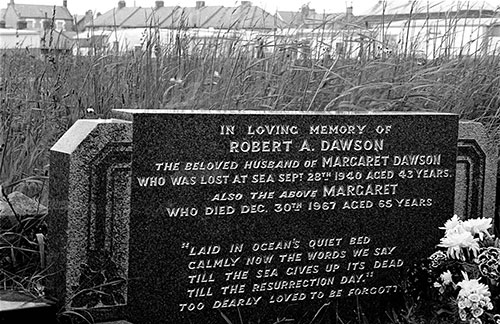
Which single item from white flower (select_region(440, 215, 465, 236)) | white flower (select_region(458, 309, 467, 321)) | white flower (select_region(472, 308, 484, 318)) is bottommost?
white flower (select_region(458, 309, 467, 321))

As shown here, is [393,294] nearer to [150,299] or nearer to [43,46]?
[150,299]

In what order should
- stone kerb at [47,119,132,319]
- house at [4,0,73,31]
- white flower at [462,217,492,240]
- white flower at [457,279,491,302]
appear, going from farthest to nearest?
house at [4,0,73,31]
white flower at [462,217,492,240]
white flower at [457,279,491,302]
stone kerb at [47,119,132,319]

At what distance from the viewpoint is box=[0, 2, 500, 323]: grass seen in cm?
623

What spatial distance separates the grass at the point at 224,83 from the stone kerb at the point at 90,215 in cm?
82

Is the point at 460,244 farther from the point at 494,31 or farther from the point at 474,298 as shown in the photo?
the point at 494,31

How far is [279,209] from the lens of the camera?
17.0ft

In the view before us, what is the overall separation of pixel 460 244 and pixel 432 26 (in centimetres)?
350

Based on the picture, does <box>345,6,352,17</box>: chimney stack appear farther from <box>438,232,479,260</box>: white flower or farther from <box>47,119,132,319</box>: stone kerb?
<box>47,119,132,319</box>: stone kerb

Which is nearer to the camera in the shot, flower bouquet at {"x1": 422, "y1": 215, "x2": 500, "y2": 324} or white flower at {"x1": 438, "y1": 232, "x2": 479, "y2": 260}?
flower bouquet at {"x1": 422, "y1": 215, "x2": 500, "y2": 324}

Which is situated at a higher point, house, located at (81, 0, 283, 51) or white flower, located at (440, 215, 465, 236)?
house, located at (81, 0, 283, 51)

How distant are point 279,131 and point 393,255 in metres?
1.09

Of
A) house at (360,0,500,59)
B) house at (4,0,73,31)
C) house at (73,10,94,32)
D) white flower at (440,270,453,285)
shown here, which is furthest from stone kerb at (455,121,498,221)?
house at (73,10,94,32)

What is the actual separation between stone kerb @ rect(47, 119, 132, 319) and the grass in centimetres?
82

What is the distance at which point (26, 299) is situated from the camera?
15.1ft
